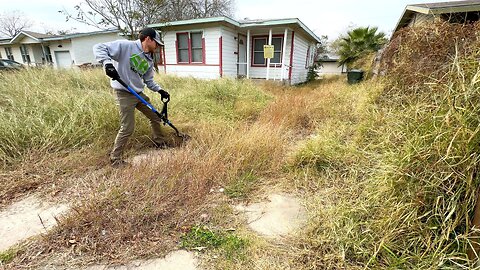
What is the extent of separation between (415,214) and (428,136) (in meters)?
0.52

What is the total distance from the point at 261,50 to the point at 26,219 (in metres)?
10.8

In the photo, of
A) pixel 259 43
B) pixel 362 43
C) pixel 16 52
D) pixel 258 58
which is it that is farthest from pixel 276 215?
pixel 16 52

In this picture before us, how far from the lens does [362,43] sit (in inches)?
571

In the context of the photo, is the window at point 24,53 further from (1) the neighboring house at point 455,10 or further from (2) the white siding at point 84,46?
(1) the neighboring house at point 455,10

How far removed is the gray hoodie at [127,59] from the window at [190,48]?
7.95 meters

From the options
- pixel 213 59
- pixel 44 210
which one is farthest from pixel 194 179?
pixel 213 59

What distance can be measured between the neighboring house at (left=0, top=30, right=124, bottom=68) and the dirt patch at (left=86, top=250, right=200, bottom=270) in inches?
722

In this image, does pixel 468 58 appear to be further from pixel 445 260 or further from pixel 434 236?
pixel 445 260

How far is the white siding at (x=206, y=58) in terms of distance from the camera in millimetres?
9945

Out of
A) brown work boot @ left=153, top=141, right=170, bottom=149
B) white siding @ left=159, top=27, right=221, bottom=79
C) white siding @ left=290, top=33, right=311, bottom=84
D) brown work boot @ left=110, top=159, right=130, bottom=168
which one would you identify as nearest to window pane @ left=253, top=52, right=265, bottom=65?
white siding @ left=290, top=33, right=311, bottom=84

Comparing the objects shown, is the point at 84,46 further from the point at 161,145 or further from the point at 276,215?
the point at 276,215

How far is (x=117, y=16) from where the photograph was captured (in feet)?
36.7

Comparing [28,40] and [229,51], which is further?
[28,40]

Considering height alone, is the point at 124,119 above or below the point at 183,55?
below
